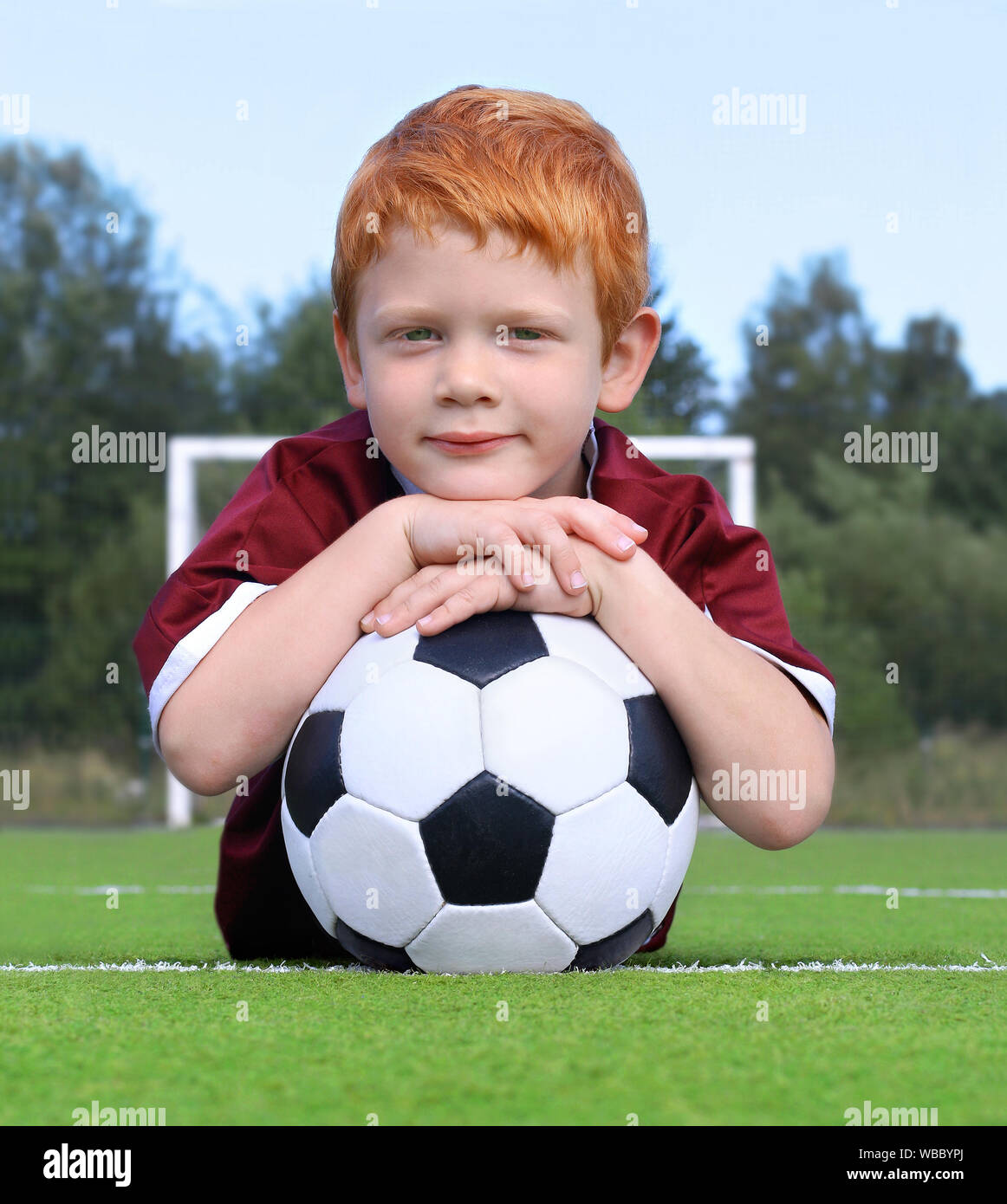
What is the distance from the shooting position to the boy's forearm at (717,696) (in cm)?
230

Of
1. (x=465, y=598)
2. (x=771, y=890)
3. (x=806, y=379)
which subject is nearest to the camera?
(x=465, y=598)

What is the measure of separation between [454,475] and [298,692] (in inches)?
17.9

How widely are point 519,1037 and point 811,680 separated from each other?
0.99 m

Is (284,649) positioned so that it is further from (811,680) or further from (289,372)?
(289,372)

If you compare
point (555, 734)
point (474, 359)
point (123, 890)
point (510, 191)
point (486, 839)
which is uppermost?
point (510, 191)

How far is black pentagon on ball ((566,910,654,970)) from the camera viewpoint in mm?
2299

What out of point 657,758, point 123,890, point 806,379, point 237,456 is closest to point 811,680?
point 657,758

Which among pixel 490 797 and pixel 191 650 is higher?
pixel 191 650

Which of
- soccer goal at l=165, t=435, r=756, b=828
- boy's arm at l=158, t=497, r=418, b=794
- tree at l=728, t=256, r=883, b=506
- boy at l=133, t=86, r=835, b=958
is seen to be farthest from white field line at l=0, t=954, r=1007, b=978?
tree at l=728, t=256, r=883, b=506

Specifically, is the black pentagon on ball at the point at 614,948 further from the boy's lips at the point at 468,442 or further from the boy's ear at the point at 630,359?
the boy's ear at the point at 630,359

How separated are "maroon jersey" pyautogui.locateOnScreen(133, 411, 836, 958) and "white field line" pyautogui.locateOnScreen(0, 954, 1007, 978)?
143mm

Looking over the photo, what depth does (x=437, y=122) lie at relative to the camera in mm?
2580

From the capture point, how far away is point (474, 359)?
228 centimetres
